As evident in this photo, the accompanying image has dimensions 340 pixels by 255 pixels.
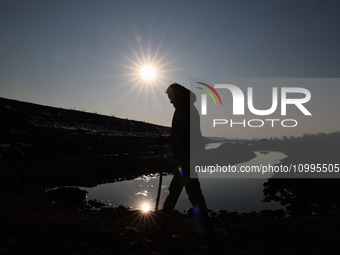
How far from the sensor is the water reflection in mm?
10883

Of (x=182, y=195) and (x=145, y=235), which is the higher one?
(x=182, y=195)

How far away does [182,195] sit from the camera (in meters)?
12.9

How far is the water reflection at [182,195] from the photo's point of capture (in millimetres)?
10883

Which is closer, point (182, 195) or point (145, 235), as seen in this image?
point (145, 235)

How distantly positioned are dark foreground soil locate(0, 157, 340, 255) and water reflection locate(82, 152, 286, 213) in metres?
3.38

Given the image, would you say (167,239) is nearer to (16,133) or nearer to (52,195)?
(52,195)

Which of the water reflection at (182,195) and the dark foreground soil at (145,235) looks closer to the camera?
the dark foreground soil at (145,235)

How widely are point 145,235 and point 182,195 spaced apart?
784 centimetres

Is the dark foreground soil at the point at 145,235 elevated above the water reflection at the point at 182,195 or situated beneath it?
situated beneath

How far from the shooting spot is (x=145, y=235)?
528 cm

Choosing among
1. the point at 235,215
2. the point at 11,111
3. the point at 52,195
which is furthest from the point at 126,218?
the point at 11,111

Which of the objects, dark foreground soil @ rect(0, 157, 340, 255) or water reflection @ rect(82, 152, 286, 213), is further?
water reflection @ rect(82, 152, 286, 213)

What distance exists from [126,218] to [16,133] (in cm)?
3369

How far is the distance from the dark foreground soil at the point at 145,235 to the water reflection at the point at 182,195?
3.38 m
